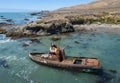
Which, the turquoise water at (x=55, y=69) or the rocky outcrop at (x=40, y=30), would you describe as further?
the rocky outcrop at (x=40, y=30)

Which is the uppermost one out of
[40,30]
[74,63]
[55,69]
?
[40,30]

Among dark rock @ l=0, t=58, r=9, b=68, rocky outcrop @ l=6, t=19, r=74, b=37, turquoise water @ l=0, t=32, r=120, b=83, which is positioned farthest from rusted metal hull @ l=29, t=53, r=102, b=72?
rocky outcrop @ l=6, t=19, r=74, b=37

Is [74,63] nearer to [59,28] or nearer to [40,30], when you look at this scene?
[40,30]

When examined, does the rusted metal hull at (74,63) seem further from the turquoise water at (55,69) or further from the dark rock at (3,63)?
the dark rock at (3,63)

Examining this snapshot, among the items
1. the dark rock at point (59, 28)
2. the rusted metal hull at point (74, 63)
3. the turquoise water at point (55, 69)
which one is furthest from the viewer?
the dark rock at point (59, 28)

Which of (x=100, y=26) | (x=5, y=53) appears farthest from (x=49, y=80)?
(x=100, y=26)

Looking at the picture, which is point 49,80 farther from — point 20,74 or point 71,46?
point 71,46

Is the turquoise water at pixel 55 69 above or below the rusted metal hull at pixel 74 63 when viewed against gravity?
below

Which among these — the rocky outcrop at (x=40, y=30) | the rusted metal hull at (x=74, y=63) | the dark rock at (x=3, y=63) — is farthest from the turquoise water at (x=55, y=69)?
the rocky outcrop at (x=40, y=30)

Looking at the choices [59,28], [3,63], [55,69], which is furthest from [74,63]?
[59,28]
